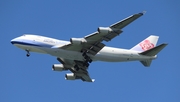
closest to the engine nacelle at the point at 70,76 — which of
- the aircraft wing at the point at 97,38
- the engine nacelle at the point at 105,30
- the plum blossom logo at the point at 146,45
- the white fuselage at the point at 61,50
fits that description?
the white fuselage at the point at 61,50

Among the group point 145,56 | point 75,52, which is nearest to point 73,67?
point 75,52

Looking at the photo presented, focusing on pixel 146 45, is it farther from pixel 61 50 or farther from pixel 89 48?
pixel 61 50

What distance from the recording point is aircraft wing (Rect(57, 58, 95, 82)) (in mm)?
67000

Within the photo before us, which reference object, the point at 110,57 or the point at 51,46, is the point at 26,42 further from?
the point at 110,57

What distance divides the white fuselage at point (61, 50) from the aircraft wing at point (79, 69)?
4.37 meters

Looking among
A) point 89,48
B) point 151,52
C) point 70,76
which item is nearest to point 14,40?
point 89,48

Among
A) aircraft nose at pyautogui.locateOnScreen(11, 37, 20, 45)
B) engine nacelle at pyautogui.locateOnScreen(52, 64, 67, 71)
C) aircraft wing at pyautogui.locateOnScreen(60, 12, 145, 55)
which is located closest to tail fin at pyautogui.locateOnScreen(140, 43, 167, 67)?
aircraft wing at pyautogui.locateOnScreen(60, 12, 145, 55)

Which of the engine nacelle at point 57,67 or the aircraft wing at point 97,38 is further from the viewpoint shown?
the engine nacelle at point 57,67

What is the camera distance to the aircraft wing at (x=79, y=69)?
67000 millimetres

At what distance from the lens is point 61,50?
59.8 m

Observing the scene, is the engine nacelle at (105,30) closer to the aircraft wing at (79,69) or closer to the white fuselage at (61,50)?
the white fuselage at (61,50)

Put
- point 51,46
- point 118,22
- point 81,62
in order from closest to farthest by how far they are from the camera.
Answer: point 118,22 → point 51,46 → point 81,62

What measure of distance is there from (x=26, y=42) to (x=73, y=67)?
1098 cm

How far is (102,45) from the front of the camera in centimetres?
6031
